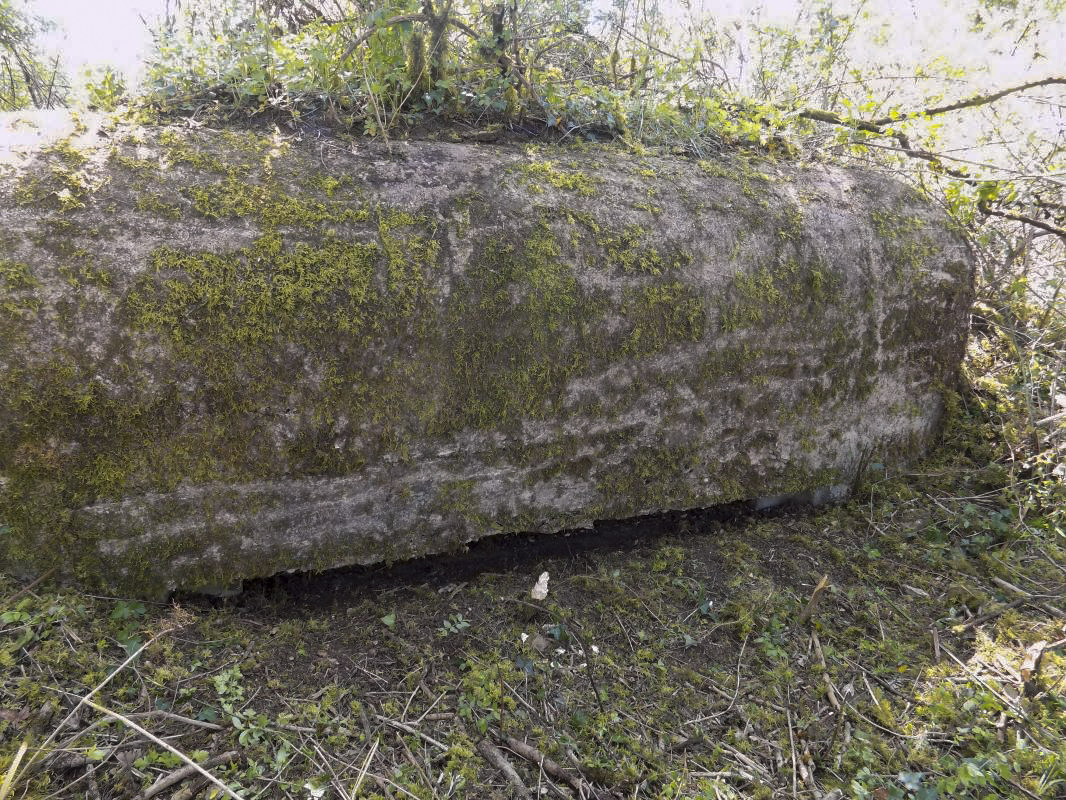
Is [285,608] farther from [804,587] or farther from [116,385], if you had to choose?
[804,587]

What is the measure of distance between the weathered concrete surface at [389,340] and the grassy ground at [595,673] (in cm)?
24

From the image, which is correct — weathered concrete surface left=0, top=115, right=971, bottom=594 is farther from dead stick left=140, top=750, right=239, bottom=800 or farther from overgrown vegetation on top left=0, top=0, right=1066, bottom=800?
dead stick left=140, top=750, right=239, bottom=800

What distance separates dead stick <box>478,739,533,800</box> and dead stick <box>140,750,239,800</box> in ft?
2.42

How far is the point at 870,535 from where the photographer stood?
3316 mm

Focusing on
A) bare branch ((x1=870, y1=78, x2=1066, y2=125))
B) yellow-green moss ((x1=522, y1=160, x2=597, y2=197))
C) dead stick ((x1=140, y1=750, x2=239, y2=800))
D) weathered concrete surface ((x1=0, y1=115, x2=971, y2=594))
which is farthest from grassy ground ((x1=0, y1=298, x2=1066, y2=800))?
bare branch ((x1=870, y1=78, x2=1066, y2=125))

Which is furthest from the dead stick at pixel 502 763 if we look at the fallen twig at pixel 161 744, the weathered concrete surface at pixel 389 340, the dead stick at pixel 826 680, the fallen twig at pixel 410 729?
the dead stick at pixel 826 680

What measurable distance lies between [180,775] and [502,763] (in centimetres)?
91

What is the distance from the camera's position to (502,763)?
6.41ft

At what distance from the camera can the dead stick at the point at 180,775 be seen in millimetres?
1641

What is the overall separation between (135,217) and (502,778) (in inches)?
85.9

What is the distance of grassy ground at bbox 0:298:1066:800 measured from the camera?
1836 mm

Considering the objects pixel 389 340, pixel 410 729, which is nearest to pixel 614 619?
pixel 410 729

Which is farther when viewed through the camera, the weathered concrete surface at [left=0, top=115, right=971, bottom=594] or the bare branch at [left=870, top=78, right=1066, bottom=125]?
the bare branch at [left=870, top=78, right=1066, bottom=125]

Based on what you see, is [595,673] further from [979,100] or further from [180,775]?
[979,100]
